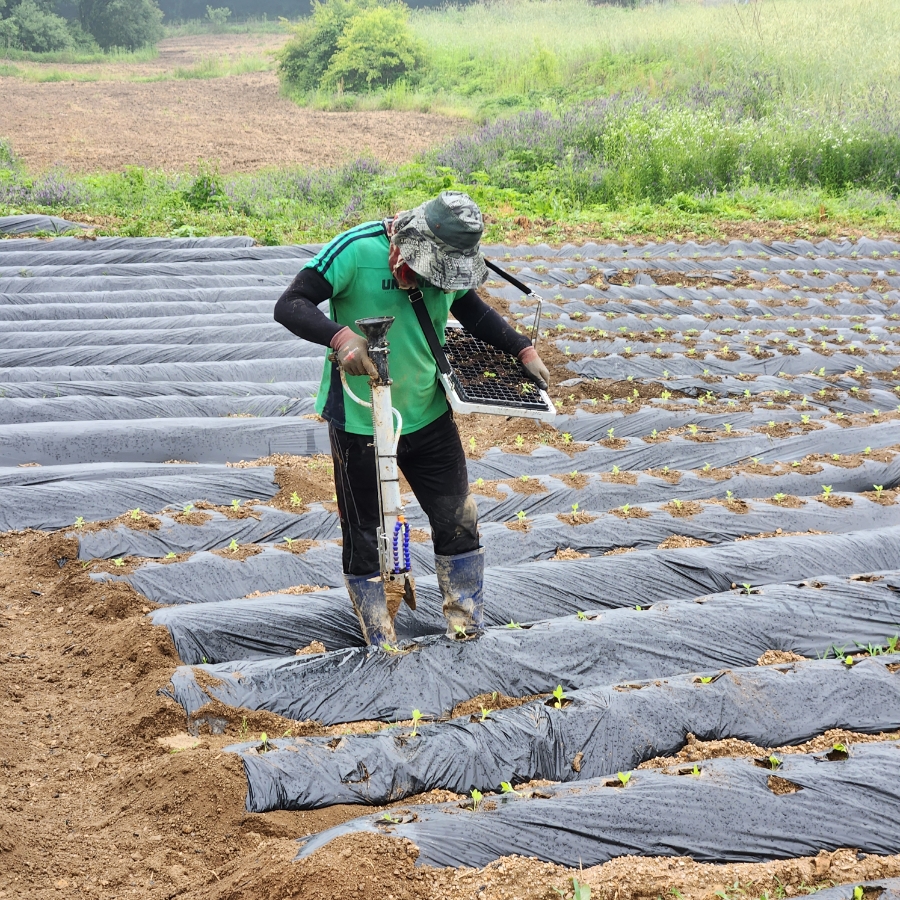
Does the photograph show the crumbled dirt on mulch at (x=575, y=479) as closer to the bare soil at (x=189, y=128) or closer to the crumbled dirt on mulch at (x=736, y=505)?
the crumbled dirt on mulch at (x=736, y=505)

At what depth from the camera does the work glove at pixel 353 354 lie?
7.82 feet

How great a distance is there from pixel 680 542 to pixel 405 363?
6.20ft

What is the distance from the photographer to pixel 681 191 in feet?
39.0

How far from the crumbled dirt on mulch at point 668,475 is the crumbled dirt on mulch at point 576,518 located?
758 mm

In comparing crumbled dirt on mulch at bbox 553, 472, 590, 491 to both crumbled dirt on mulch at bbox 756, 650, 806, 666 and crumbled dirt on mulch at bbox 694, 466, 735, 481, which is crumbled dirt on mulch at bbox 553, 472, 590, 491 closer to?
crumbled dirt on mulch at bbox 694, 466, 735, 481

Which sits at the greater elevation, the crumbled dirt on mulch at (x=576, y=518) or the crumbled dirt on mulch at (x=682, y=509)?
the crumbled dirt on mulch at (x=576, y=518)

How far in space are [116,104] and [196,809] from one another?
2062 centimetres

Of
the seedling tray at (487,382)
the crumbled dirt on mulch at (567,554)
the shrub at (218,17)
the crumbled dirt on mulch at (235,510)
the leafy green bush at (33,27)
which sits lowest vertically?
Result: the crumbled dirt on mulch at (567,554)

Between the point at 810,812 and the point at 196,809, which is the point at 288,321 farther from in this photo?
the point at 810,812

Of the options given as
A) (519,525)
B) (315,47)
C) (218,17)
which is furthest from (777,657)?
(218,17)

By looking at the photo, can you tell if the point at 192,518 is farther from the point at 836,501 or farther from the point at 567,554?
the point at 836,501

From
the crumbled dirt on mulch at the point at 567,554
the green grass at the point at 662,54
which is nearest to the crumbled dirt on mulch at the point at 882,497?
the crumbled dirt on mulch at the point at 567,554

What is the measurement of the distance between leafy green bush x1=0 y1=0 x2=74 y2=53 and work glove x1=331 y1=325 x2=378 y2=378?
26.4 m

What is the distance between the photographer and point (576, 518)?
13.4 feet
